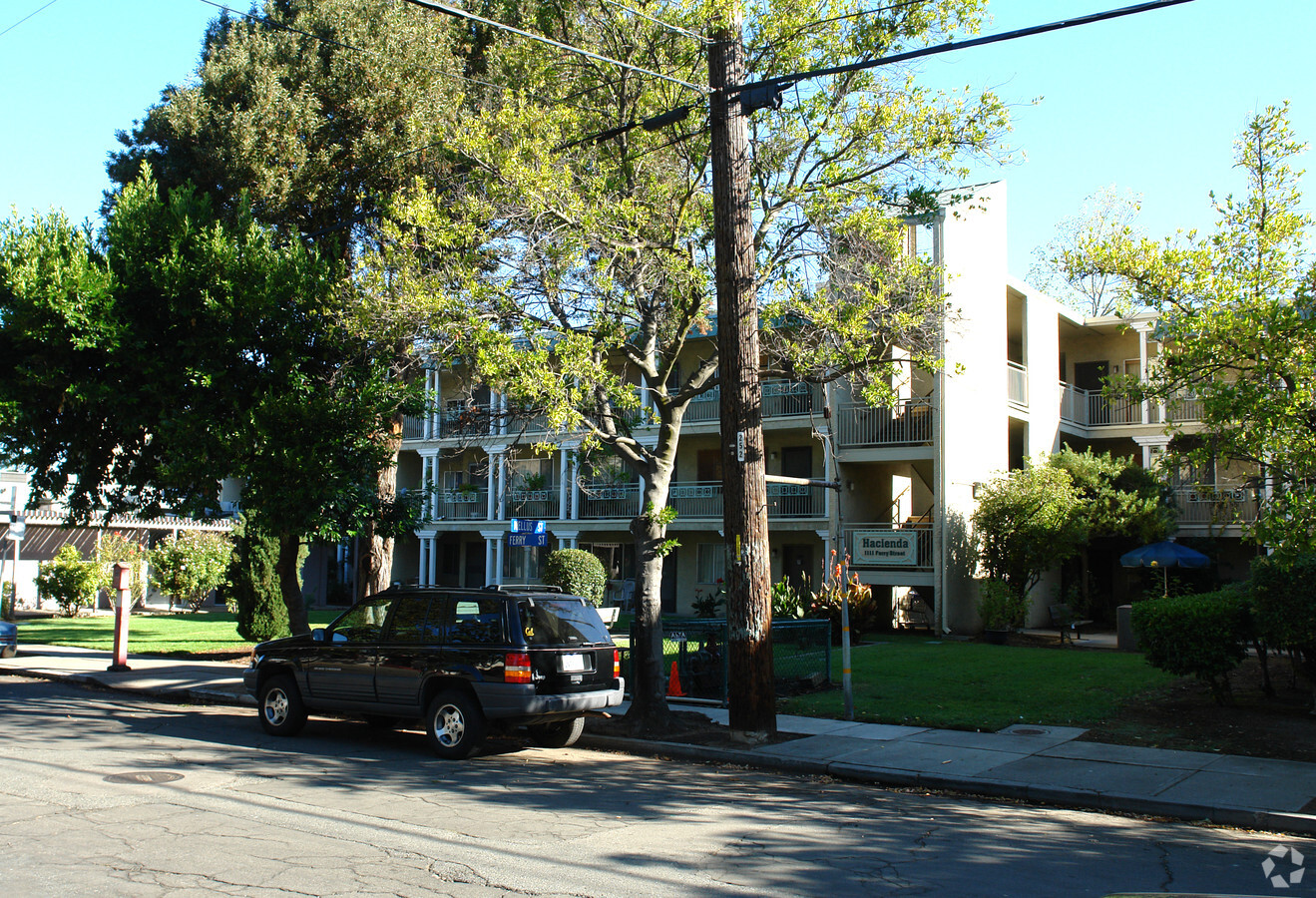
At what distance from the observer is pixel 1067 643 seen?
22328 millimetres

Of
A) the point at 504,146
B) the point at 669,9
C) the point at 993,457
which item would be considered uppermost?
the point at 669,9

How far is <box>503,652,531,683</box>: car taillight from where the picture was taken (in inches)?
403

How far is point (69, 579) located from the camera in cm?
3156

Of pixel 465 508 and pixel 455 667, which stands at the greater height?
pixel 465 508

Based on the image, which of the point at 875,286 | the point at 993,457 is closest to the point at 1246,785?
the point at 875,286

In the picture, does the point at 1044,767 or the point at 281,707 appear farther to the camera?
the point at 281,707

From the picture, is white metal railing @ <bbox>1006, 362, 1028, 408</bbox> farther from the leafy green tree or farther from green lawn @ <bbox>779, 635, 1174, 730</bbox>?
the leafy green tree

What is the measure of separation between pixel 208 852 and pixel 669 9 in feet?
35.8

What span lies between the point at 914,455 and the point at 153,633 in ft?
67.1

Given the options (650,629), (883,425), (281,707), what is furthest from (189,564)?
(650,629)

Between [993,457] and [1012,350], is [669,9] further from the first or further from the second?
[1012,350]

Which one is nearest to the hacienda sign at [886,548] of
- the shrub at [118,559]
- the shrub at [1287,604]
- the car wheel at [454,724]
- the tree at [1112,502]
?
the tree at [1112,502]

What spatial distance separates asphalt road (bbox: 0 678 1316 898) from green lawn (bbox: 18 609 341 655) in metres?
12.9

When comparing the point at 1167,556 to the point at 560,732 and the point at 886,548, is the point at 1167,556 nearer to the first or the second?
the point at 886,548
